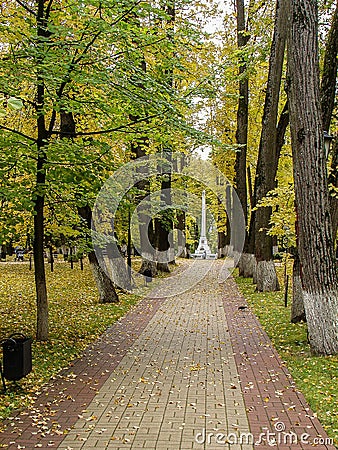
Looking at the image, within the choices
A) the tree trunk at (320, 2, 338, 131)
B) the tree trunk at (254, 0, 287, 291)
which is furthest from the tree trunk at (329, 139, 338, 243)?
the tree trunk at (254, 0, 287, 291)

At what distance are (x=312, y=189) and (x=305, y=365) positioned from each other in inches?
103

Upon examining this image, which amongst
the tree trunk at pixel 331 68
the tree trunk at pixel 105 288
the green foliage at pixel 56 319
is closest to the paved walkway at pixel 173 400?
the green foliage at pixel 56 319

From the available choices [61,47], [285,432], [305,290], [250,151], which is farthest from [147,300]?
[250,151]

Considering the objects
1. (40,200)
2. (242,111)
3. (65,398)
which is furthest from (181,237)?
(65,398)

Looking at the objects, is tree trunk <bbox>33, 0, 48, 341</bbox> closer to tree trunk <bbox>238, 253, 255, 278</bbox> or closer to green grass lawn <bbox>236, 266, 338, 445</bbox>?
green grass lawn <bbox>236, 266, 338, 445</bbox>

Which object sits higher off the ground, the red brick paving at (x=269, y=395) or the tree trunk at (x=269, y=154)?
the tree trunk at (x=269, y=154)

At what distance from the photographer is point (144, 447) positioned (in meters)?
5.13

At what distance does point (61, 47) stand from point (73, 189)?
2505 mm

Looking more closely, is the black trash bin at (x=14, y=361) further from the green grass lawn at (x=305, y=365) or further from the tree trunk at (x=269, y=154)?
the tree trunk at (x=269, y=154)

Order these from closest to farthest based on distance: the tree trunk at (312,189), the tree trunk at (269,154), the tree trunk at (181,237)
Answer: the tree trunk at (312,189)
the tree trunk at (269,154)
the tree trunk at (181,237)

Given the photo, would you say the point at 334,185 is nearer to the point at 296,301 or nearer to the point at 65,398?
the point at 296,301

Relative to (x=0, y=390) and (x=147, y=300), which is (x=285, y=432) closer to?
(x=0, y=390)

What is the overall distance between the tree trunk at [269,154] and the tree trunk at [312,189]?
21.9ft

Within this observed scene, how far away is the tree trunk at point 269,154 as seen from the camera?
15242 millimetres
